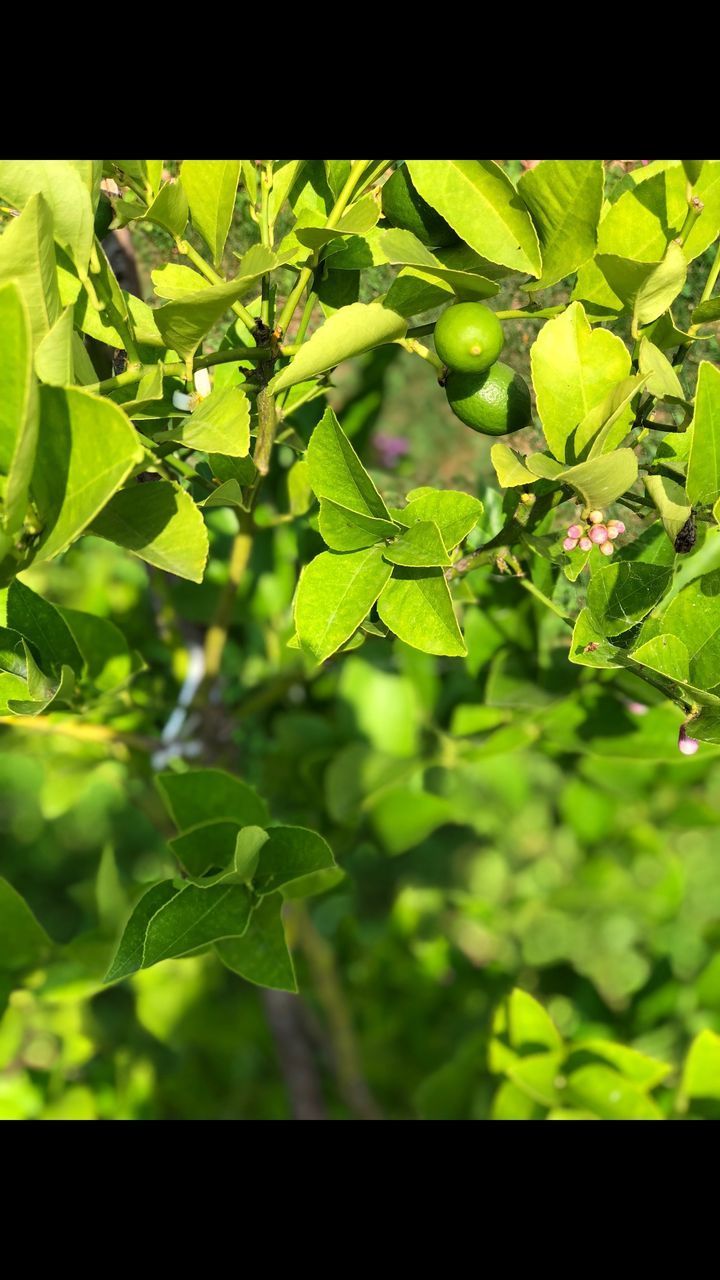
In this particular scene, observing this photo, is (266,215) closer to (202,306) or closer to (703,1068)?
(202,306)

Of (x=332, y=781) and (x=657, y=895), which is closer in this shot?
(x=332, y=781)

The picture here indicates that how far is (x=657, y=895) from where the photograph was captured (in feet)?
3.56

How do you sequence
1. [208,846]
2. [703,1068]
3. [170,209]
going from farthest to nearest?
1. [703,1068]
2. [208,846]
3. [170,209]

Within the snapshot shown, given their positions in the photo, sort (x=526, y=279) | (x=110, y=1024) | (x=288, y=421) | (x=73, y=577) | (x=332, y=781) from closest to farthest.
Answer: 1. (x=526, y=279)
2. (x=288, y=421)
3. (x=332, y=781)
4. (x=110, y=1024)
5. (x=73, y=577)

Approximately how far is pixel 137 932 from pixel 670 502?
33cm

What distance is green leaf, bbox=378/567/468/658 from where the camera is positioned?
47cm

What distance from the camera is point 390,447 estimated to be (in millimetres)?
1201

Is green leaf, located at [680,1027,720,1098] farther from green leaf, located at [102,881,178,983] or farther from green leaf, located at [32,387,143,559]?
green leaf, located at [32,387,143,559]

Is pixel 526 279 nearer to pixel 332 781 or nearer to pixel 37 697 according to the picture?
pixel 37 697

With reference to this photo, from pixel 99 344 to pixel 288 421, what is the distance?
0.50 ft

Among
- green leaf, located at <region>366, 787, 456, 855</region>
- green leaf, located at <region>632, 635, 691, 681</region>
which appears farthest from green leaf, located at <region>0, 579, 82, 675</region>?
green leaf, located at <region>366, 787, 456, 855</region>

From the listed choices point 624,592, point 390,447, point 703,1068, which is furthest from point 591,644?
point 390,447

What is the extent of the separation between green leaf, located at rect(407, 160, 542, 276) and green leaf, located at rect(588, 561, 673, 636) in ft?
0.50
